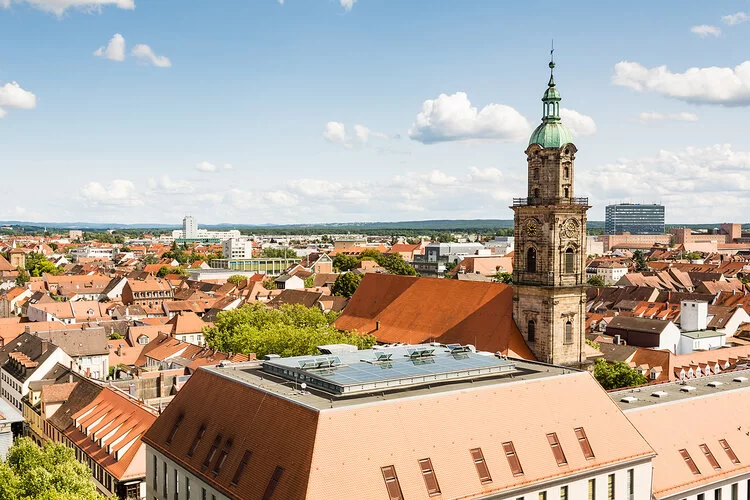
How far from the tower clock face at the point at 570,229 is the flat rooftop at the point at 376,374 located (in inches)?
688

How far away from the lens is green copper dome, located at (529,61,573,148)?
6238 centimetres

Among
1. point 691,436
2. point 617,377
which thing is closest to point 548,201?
point 617,377

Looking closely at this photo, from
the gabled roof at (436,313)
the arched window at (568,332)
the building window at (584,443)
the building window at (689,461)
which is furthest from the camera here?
the gabled roof at (436,313)

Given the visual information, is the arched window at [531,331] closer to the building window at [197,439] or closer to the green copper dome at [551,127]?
Result: the green copper dome at [551,127]

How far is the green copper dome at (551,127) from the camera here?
6238 cm

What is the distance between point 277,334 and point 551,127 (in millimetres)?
33674

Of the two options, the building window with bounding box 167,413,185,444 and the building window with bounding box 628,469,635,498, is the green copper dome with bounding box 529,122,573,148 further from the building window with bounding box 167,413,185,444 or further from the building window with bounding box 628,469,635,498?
the building window with bounding box 167,413,185,444

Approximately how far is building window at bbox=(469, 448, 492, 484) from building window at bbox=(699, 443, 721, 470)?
1760cm

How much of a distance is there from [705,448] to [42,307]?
10876cm

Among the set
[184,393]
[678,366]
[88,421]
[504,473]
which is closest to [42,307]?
[88,421]

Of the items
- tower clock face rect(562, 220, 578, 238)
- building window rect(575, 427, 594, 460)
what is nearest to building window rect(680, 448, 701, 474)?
building window rect(575, 427, 594, 460)

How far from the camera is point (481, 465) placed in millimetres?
34781

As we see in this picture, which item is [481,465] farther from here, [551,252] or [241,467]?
[551,252]

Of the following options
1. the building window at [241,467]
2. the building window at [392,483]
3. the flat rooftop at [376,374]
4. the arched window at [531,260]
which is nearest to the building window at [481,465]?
the flat rooftop at [376,374]
